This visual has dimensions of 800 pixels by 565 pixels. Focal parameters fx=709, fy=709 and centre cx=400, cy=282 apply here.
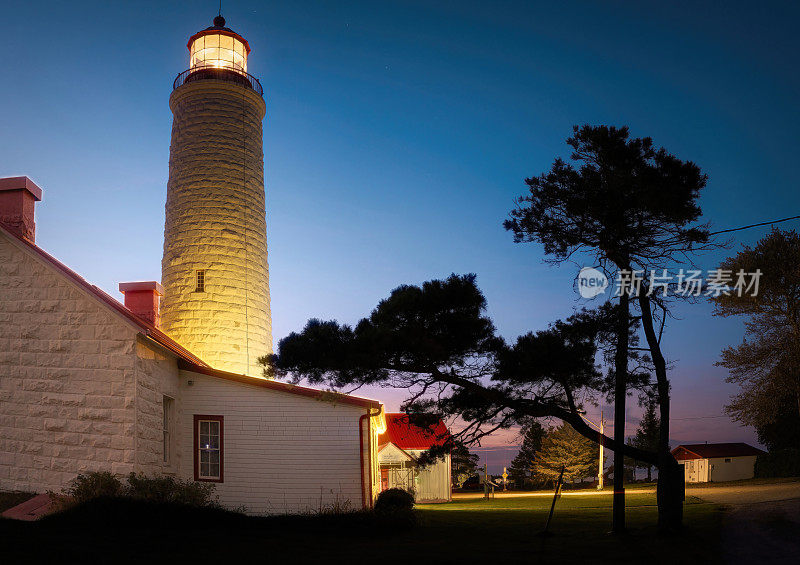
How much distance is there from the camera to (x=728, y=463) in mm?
48719

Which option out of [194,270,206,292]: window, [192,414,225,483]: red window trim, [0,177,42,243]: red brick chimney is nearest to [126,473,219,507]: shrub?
[192,414,225,483]: red window trim

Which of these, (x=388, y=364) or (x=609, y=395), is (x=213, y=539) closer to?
(x=388, y=364)

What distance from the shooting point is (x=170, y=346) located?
51.1 feet

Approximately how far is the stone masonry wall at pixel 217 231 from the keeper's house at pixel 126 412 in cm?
470

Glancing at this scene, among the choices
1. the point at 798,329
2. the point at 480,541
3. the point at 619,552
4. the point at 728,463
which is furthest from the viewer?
the point at 728,463

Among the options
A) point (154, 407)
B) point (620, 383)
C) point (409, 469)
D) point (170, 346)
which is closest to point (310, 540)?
→ point (154, 407)

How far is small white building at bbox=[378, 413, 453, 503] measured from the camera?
30.9 metres

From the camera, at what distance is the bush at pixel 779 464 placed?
35500 millimetres

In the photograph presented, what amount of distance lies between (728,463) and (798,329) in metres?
22.4

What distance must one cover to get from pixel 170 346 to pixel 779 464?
110 feet

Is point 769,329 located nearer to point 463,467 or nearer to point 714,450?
point 714,450

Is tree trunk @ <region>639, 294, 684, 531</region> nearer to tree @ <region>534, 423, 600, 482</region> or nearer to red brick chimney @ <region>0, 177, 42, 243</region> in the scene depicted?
red brick chimney @ <region>0, 177, 42, 243</region>

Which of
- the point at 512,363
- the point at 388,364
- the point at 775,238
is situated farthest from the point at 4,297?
the point at 775,238

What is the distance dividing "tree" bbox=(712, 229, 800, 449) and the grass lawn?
16.9 metres
